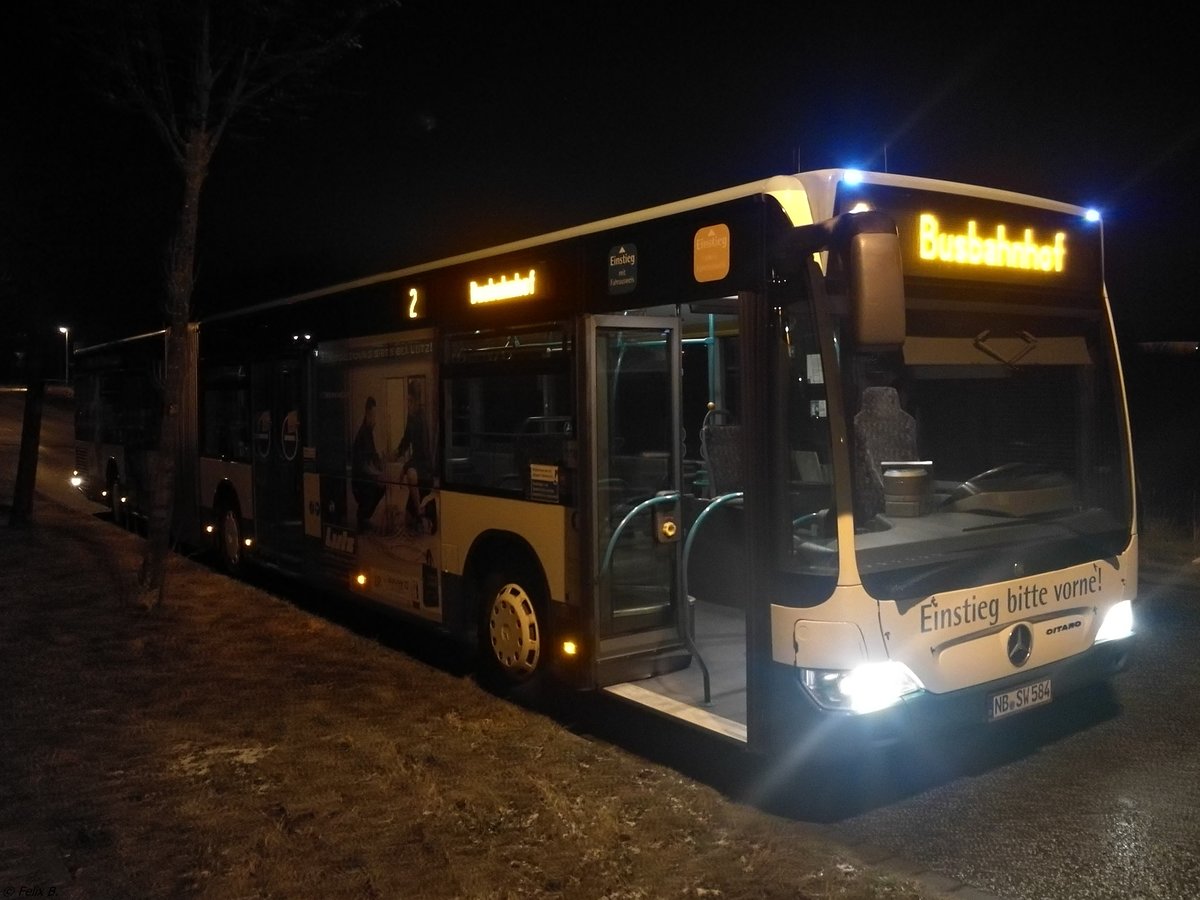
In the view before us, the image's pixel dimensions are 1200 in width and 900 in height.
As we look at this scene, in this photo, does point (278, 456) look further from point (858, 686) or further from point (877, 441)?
point (858, 686)

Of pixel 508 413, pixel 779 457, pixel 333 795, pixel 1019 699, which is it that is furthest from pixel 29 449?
pixel 1019 699

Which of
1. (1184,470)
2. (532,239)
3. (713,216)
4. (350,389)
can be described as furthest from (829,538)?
(1184,470)

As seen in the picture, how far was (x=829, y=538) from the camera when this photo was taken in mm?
4777

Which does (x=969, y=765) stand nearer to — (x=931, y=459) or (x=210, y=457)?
(x=931, y=459)

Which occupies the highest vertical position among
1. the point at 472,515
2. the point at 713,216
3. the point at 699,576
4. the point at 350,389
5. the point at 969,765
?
the point at 713,216

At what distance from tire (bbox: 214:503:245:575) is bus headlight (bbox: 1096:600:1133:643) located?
28.5 feet

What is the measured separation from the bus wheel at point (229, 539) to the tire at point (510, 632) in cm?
532

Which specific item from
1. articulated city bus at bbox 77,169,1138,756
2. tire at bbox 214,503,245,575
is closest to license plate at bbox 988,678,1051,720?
articulated city bus at bbox 77,169,1138,756

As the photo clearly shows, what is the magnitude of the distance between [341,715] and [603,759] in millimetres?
1757

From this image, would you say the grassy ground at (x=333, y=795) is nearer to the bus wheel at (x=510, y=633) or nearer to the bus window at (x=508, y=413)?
the bus wheel at (x=510, y=633)

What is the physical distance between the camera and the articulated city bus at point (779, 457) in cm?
483

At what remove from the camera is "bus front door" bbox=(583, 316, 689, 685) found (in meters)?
6.34

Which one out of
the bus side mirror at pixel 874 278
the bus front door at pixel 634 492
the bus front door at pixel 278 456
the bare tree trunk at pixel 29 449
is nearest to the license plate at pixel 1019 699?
the bus side mirror at pixel 874 278

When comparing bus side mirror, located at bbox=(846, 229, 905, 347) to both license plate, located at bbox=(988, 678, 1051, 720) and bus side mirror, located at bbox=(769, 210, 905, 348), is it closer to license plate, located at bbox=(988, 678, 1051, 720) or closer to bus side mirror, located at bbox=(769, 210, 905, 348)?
bus side mirror, located at bbox=(769, 210, 905, 348)
